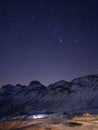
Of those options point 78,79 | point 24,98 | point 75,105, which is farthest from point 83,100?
point 24,98

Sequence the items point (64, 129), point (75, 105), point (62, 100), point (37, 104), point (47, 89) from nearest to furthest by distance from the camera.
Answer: point (64, 129) < point (75, 105) < point (62, 100) < point (37, 104) < point (47, 89)

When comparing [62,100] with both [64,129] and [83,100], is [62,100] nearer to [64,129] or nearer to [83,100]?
[83,100]

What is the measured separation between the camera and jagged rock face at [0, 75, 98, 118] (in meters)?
75.6

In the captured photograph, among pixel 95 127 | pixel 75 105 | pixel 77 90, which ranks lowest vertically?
pixel 95 127

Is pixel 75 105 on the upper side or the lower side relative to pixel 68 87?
lower

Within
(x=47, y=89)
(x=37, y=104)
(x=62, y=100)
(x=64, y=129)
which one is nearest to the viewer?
(x=64, y=129)

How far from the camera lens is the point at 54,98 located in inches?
3413

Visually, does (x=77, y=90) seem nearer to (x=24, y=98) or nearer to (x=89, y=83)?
(x=89, y=83)

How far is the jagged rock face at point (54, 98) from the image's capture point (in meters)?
75.6

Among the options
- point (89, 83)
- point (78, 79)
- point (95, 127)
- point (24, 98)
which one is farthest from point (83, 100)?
point (95, 127)

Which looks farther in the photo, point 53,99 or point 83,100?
point 53,99

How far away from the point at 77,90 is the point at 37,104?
16177mm

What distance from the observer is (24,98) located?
97625 mm

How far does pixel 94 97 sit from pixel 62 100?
12544 mm
